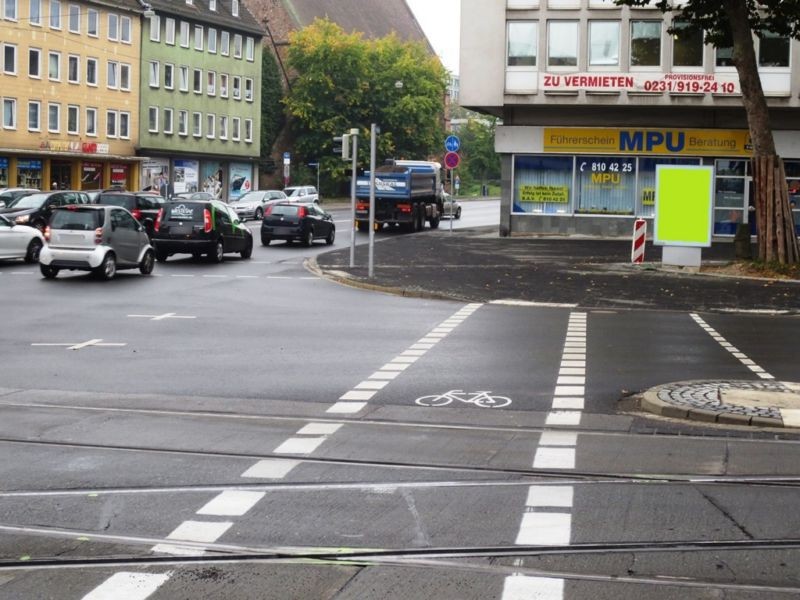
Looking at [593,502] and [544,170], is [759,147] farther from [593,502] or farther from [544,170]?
[593,502]

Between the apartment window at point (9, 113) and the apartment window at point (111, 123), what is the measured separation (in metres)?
8.58

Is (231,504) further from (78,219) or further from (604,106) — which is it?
(604,106)

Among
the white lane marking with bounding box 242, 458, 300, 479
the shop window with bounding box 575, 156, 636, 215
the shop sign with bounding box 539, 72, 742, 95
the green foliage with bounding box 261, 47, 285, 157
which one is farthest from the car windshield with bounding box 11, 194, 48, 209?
the green foliage with bounding box 261, 47, 285, 157

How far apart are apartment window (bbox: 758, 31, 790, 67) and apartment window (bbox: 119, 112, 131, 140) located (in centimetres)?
4693

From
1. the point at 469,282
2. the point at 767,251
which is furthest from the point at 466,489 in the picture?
the point at 767,251

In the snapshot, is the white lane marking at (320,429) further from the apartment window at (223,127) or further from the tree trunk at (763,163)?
the apartment window at (223,127)

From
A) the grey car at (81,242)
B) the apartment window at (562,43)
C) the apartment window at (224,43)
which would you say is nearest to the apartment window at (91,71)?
the apartment window at (224,43)

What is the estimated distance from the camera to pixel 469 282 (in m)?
29.3

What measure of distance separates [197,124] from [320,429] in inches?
3279

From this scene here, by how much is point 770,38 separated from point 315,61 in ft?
193

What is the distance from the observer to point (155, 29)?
86625mm

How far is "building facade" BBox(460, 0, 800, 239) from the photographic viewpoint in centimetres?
4722

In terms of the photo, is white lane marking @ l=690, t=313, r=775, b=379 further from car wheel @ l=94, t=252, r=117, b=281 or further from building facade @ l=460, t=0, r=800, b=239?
building facade @ l=460, t=0, r=800, b=239

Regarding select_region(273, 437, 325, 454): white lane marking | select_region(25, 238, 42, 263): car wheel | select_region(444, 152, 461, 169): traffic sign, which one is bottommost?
select_region(273, 437, 325, 454): white lane marking
